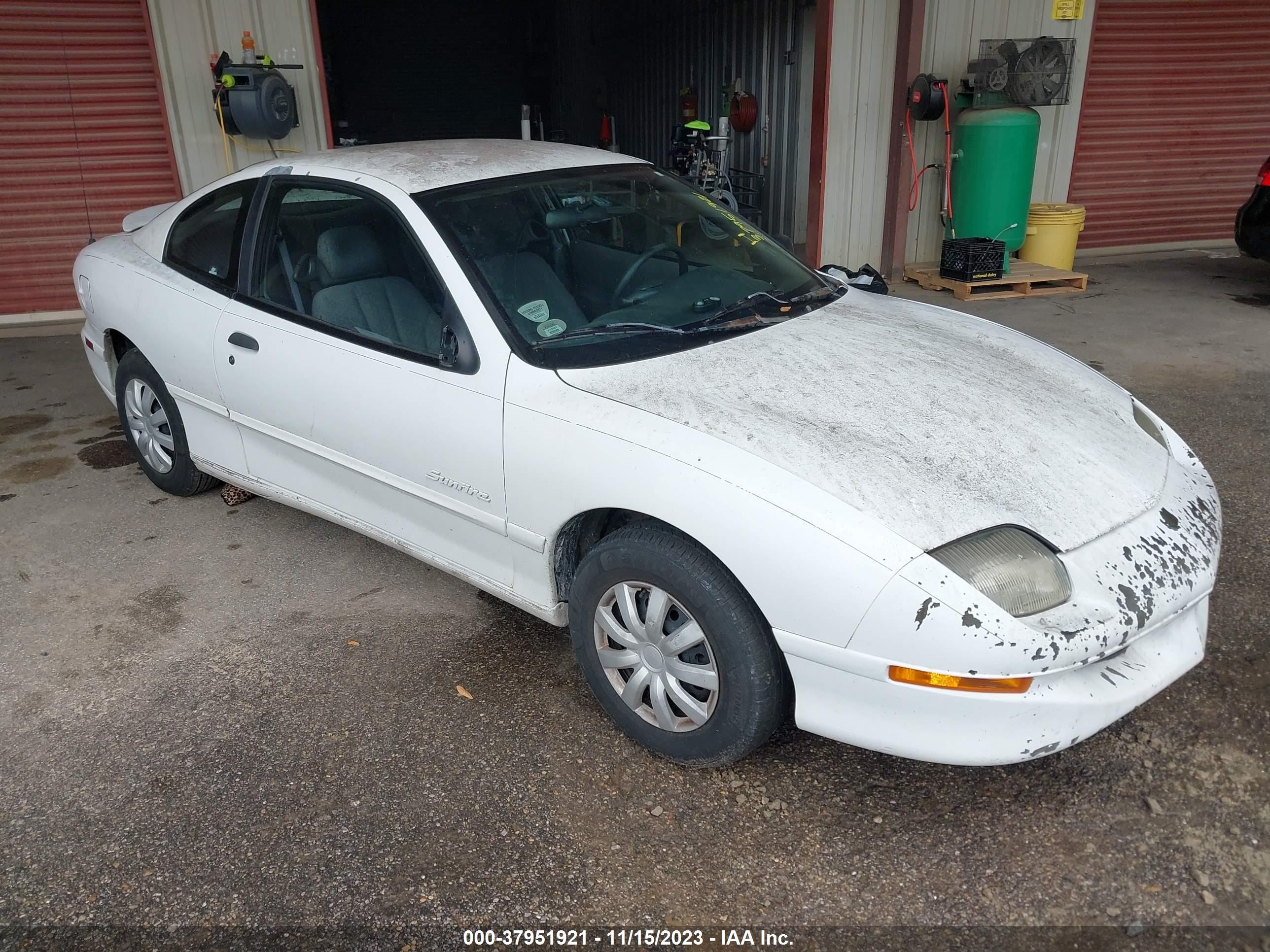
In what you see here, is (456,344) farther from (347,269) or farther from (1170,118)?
(1170,118)

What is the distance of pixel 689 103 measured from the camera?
11117 millimetres

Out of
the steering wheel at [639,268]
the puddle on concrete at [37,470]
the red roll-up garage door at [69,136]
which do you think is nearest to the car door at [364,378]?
the steering wheel at [639,268]

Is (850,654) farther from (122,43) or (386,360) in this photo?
(122,43)

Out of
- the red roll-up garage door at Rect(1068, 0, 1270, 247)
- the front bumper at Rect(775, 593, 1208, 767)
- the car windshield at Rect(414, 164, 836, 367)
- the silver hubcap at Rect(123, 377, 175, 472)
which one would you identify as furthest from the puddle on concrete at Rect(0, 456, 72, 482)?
the red roll-up garage door at Rect(1068, 0, 1270, 247)

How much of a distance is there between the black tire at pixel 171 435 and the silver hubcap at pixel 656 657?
227 cm

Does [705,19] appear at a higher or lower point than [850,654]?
higher

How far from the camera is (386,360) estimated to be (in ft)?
9.55

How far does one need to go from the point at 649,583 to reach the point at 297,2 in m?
6.55

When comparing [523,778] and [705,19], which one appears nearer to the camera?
[523,778]

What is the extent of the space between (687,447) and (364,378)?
3.83 feet

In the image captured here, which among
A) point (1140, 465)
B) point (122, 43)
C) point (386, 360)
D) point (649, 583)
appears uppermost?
point (122, 43)

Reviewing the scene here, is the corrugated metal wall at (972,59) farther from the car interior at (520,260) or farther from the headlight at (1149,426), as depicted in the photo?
the headlight at (1149,426)

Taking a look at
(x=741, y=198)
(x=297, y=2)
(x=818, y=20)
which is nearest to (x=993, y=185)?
(x=818, y=20)

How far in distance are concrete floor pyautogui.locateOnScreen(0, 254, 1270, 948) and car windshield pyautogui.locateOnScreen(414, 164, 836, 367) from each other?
3.42ft
